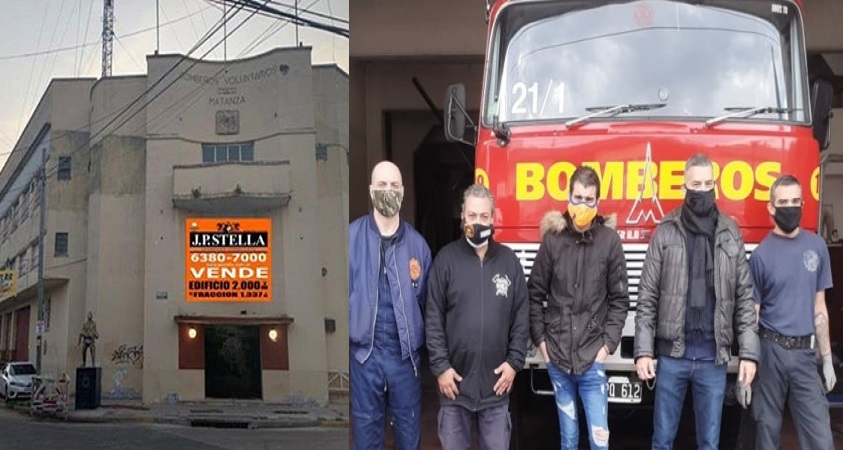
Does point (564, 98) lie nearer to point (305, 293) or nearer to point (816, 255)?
point (816, 255)

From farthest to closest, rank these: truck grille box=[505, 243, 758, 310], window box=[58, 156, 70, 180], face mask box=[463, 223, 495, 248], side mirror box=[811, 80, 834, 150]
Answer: side mirror box=[811, 80, 834, 150]
truck grille box=[505, 243, 758, 310]
face mask box=[463, 223, 495, 248]
window box=[58, 156, 70, 180]

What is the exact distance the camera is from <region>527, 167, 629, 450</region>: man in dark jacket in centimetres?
425

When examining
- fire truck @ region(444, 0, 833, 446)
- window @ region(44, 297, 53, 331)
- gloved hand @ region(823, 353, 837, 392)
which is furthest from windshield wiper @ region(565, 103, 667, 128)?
window @ region(44, 297, 53, 331)

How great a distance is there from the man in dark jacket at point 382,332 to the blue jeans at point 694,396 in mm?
1201

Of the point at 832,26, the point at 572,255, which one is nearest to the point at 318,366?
the point at 572,255

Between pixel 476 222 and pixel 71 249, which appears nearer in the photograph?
pixel 71 249

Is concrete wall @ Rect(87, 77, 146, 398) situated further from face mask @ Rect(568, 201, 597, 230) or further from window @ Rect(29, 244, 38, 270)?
face mask @ Rect(568, 201, 597, 230)

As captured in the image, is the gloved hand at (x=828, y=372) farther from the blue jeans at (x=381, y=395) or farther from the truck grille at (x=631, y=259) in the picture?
the blue jeans at (x=381, y=395)

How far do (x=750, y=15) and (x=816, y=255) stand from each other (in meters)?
1.34

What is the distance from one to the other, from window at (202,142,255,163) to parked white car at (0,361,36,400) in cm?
78

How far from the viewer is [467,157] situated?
7652 millimetres

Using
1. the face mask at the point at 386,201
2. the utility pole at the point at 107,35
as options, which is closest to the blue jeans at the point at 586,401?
the face mask at the point at 386,201

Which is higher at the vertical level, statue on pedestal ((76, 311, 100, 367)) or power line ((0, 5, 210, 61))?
power line ((0, 5, 210, 61))

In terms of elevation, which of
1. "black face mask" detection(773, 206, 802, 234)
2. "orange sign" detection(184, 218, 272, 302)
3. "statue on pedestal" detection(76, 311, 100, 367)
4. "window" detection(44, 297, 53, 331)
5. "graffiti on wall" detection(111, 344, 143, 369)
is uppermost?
"black face mask" detection(773, 206, 802, 234)
